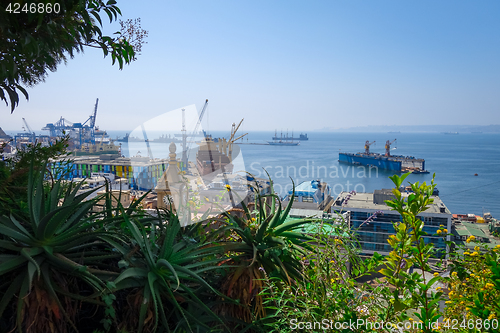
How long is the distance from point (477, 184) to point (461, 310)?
45604 mm

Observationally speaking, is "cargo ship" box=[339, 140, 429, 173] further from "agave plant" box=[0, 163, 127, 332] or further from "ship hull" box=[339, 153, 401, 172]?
"agave plant" box=[0, 163, 127, 332]

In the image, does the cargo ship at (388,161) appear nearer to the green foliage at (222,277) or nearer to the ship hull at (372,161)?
the ship hull at (372,161)

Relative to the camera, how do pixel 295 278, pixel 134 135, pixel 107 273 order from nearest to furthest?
pixel 107 273, pixel 295 278, pixel 134 135

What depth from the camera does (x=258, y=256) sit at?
131 centimetres

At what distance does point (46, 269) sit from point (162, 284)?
0.34m

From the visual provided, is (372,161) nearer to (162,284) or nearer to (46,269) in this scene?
(162,284)

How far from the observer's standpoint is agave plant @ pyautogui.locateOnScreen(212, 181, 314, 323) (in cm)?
124

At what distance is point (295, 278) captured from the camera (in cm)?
133

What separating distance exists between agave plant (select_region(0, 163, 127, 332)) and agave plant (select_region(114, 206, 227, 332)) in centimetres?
8

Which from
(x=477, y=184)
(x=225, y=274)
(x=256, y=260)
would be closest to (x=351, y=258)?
(x=256, y=260)

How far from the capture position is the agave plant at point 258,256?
1.24 meters

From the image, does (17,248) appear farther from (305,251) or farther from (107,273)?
(305,251)

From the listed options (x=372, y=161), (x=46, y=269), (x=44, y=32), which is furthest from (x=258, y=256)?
(x=372, y=161)

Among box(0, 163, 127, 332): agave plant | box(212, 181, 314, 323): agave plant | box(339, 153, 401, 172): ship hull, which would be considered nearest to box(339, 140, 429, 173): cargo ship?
box(339, 153, 401, 172): ship hull
